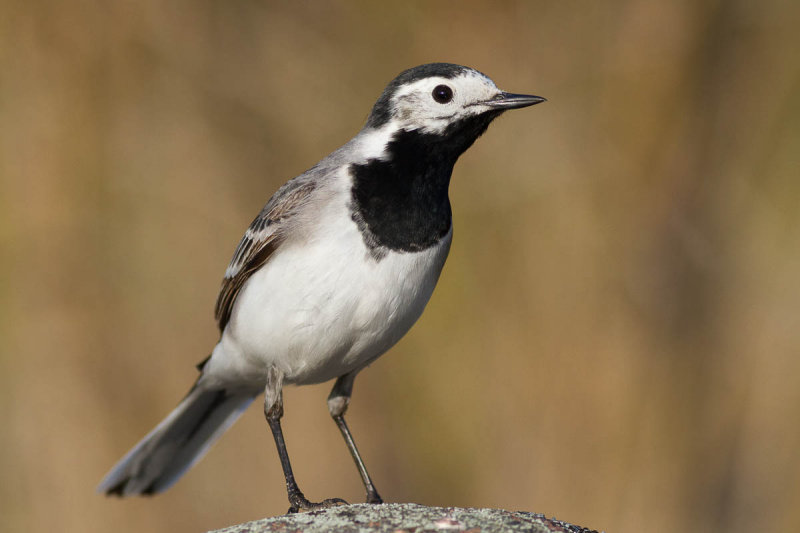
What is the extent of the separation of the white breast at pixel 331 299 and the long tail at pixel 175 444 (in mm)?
1204

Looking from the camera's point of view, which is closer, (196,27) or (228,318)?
(228,318)

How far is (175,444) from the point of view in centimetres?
637

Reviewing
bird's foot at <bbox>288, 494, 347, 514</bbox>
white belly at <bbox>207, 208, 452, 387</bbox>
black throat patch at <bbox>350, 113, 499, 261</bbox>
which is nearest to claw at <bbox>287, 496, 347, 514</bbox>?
bird's foot at <bbox>288, 494, 347, 514</bbox>

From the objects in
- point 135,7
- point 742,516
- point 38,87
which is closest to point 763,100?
point 742,516

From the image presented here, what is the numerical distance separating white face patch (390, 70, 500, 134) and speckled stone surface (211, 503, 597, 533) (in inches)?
83.8

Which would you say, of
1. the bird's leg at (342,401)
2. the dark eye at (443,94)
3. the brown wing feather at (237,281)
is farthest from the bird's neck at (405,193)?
the bird's leg at (342,401)

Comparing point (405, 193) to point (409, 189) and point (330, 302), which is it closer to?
point (409, 189)

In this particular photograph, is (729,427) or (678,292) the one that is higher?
(678,292)

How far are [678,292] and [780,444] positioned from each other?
1.66 meters

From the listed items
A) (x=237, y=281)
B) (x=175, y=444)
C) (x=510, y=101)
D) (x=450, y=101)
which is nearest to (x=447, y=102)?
(x=450, y=101)

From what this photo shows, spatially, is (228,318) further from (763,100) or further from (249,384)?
(763,100)

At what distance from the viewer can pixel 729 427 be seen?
862 cm

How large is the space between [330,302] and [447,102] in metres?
1.30

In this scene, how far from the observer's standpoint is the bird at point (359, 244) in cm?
483
